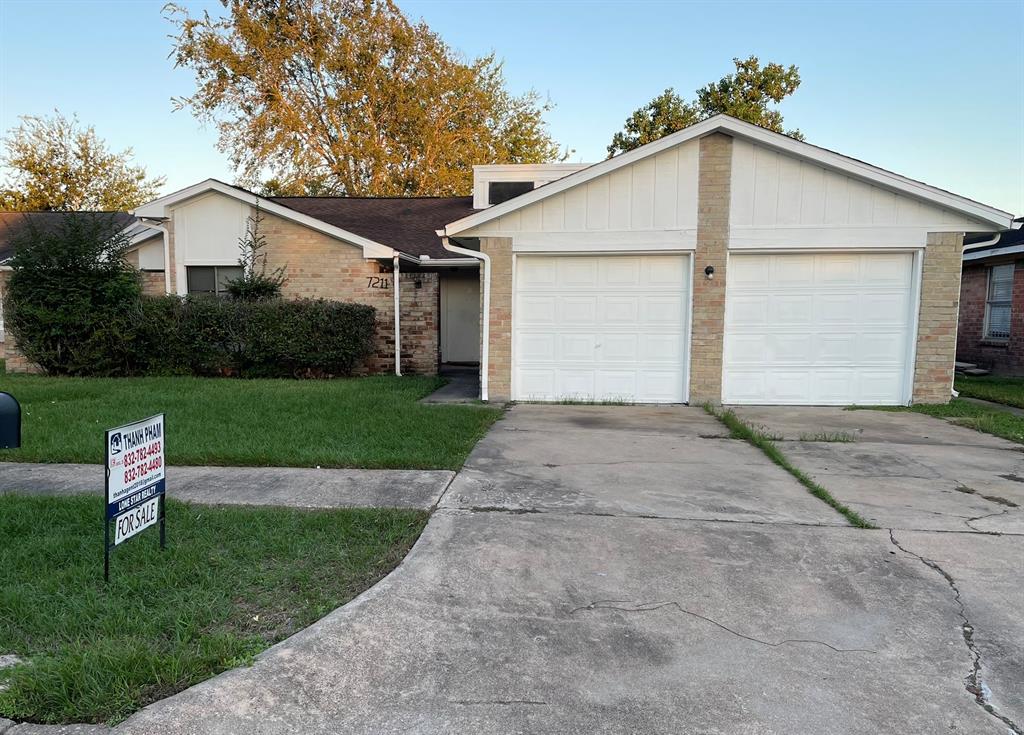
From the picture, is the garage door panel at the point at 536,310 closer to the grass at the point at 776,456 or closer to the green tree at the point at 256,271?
the grass at the point at 776,456

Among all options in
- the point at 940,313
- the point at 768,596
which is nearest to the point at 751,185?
the point at 940,313

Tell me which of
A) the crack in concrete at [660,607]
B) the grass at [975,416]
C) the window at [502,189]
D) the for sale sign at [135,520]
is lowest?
the crack in concrete at [660,607]

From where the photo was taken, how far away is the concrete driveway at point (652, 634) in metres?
2.40

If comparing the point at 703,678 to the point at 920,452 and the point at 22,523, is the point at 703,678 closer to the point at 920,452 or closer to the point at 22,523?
the point at 22,523

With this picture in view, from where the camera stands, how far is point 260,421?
782cm

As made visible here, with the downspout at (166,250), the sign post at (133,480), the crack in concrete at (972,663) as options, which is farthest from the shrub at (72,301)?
the crack in concrete at (972,663)

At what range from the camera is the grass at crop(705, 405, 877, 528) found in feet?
15.1

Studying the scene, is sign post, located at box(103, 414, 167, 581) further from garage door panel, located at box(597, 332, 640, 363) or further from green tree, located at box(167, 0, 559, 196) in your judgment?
green tree, located at box(167, 0, 559, 196)

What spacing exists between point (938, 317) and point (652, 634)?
8762mm

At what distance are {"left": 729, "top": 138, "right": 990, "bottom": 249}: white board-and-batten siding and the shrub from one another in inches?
453

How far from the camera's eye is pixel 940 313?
30.5ft

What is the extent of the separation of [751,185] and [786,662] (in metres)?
8.08

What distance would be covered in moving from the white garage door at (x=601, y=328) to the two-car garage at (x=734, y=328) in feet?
0.05

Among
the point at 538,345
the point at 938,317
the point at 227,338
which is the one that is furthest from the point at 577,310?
the point at 227,338
